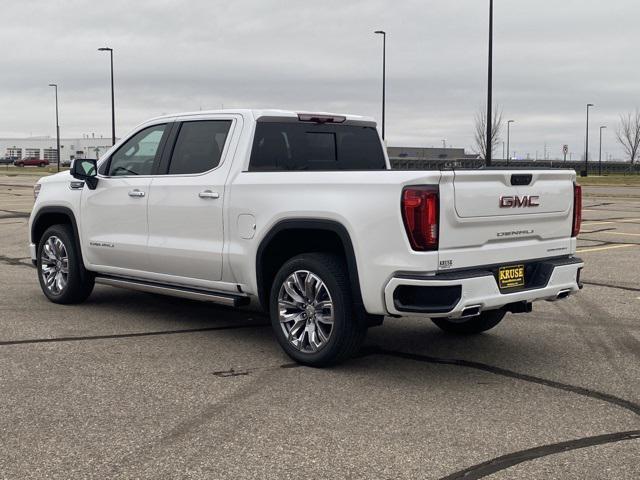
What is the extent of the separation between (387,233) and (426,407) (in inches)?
44.3

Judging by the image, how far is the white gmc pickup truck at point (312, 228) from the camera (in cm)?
515

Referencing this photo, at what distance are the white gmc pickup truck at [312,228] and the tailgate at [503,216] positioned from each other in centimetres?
1

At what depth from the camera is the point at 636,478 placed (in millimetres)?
3734

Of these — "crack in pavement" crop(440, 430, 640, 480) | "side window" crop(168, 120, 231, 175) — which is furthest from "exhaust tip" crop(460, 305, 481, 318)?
"side window" crop(168, 120, 231, 175)

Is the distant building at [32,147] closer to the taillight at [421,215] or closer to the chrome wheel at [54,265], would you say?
the chrome wheel at [54,265]

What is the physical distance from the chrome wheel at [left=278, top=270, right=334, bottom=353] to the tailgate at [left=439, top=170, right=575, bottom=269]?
3.21 ft

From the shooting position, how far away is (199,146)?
6.84 metres

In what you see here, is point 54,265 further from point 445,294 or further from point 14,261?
point 445,294

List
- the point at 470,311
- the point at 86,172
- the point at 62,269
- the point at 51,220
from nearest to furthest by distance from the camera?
the point at 470,311
the point at 86,172
the point at 62,269
the point at 51,220

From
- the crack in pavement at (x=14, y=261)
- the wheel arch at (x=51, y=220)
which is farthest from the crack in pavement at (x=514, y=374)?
the crack in pavement at (x=14, y=261)

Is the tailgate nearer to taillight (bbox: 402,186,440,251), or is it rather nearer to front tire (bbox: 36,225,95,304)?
taillight (bbox: 402,186,440,251)

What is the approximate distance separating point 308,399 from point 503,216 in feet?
6.00

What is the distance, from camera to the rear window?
6578 mm

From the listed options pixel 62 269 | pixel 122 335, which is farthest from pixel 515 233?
pixel 62 269
